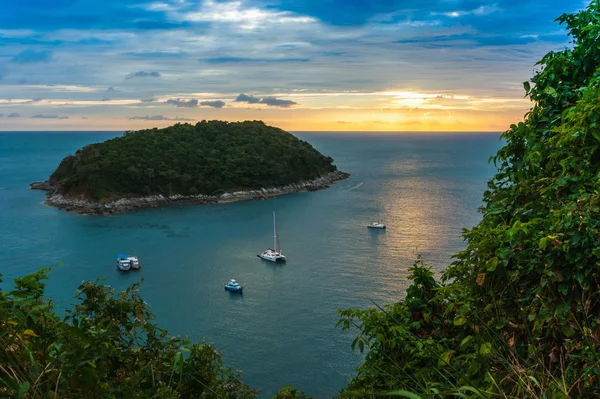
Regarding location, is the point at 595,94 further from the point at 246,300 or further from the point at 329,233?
the point at 329,233

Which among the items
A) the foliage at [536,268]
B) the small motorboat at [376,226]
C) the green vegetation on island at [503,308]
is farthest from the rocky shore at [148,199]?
the foliage at [536,268]

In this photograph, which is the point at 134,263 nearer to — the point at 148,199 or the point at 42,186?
the point at 148,199

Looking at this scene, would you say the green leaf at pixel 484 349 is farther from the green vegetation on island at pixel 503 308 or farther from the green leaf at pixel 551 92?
the green leaf at pixel 551 92

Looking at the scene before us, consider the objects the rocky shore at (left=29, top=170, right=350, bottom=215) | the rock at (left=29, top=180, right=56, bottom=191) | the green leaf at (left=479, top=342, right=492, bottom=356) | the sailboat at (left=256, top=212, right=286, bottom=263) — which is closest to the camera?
the green leaf at (left=479, top=342, right=492, bottom=356)

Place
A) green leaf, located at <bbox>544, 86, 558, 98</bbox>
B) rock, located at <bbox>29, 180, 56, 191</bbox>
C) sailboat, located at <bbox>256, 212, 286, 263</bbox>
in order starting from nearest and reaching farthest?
green leaf, located at <bbox>544, 86, 558, 98</bbox> < sailboat, located at <bbox>256, 212, 286, 263</bbox> < rock, located at <bbox>29, 180, 56, 191</bbox>

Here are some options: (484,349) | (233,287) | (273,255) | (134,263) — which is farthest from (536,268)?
(134,263)

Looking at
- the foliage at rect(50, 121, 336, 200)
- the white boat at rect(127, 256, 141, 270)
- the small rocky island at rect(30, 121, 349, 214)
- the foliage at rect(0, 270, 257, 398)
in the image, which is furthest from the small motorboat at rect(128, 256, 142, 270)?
the foliage at rect(0, 270, 257, 398)

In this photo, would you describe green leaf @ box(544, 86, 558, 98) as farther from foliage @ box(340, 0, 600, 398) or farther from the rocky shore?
the rocky shore
